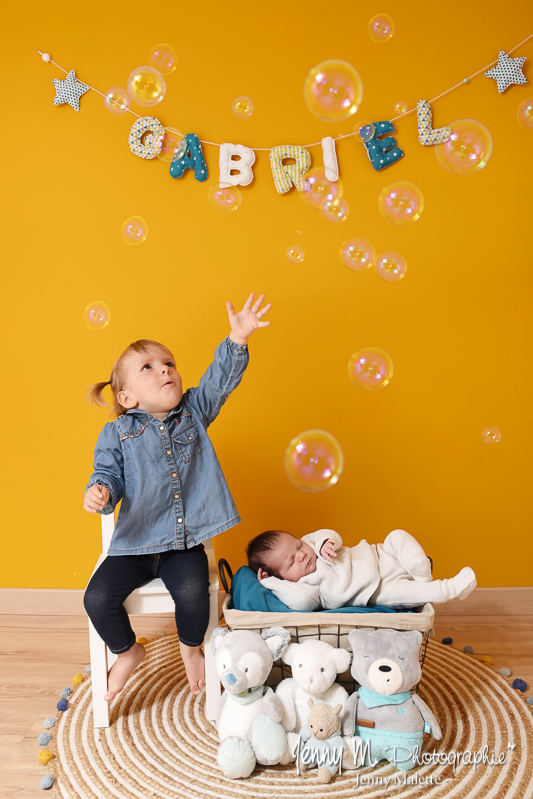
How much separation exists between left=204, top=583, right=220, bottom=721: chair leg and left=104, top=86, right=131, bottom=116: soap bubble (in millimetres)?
1600

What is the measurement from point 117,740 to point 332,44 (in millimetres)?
2243

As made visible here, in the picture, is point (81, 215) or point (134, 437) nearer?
point (134, 437)

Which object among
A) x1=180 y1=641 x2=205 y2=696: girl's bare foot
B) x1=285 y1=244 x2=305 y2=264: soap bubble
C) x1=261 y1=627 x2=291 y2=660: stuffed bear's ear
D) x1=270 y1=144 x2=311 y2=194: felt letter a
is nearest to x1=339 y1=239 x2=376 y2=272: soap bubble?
x1=285 y1=244 x2=305 y2=264: soap bubble

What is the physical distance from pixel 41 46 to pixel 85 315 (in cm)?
96

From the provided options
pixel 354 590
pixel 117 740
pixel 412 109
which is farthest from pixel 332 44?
pixel 117 740

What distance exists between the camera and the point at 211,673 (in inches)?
62.4

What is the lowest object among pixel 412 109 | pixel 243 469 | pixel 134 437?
pixel 243 469

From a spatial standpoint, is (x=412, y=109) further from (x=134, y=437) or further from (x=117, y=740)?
(x=117, y=740)

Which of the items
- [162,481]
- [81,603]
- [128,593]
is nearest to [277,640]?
[128,593]

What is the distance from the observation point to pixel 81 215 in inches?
86.0

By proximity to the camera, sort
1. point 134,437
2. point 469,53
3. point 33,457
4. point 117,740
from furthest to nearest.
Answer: point 33,457
point 469,53
point 134,437
point 117,740

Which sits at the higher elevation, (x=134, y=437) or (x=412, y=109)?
(x=412, y=109)

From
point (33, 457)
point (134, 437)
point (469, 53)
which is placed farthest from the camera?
point (33, 457)

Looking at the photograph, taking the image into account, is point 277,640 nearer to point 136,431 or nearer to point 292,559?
point 292,559
